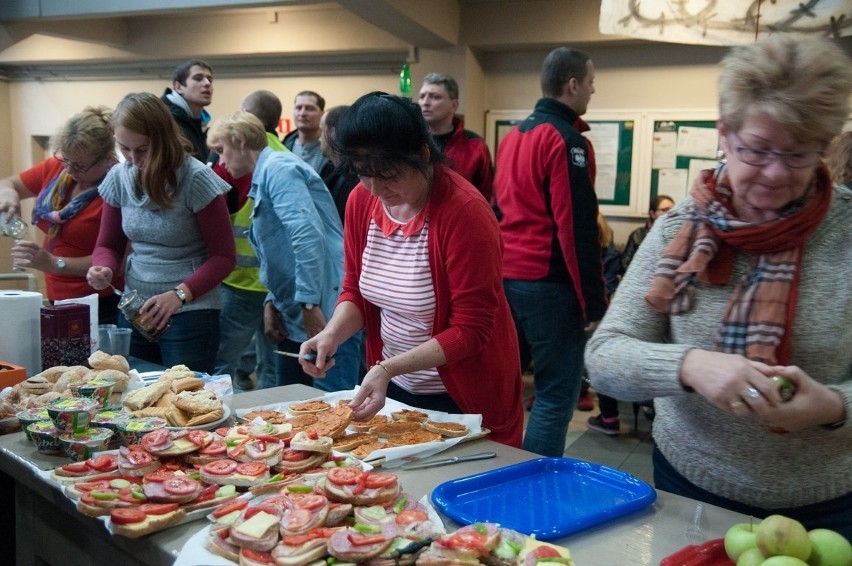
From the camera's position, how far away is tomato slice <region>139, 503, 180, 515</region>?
1.21m

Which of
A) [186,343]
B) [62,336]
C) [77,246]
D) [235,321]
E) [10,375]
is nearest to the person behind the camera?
[10,375]

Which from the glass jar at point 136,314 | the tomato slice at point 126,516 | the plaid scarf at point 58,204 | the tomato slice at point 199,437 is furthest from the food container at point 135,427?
the plaid scarf at point 58,204

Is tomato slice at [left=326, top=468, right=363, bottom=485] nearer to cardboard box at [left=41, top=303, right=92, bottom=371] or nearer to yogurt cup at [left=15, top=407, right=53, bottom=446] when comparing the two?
yogurt cup at [left=15, top=407, right=53, bottom=446]

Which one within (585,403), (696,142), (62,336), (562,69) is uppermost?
(562,69)

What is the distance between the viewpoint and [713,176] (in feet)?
4.49

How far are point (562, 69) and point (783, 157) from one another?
Result: 1932 millimetres

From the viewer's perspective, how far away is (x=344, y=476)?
125cm

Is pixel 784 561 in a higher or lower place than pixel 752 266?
lower

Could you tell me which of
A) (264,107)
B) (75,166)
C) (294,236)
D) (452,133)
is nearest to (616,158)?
(452,133)

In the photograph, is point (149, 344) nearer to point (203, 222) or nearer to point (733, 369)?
point (203, 222)

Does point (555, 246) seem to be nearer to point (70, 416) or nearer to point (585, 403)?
point (70, 416)

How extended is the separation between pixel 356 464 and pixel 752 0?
3.56ft

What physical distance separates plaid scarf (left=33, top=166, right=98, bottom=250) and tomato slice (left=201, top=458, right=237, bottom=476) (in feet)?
5.66

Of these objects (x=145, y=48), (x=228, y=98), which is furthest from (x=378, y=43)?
(x=145, y=48)
